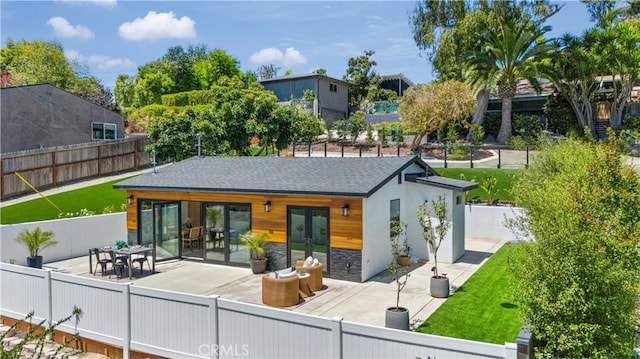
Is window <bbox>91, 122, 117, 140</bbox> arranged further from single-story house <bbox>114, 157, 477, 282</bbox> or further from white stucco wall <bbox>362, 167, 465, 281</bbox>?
white stucco wall <bbox>362, 167, 465, 281</bbox>

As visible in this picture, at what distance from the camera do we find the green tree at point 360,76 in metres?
55.7

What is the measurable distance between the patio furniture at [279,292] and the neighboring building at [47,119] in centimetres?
2427

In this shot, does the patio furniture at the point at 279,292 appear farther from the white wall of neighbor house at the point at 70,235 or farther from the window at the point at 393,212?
the white wall of neighbor house at the point at 70,235

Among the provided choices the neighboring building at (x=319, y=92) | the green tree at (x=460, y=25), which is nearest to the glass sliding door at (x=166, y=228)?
the green tree at (x=460, y=25)

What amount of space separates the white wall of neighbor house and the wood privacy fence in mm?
9368

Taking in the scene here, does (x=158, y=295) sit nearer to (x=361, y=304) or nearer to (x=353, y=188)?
(x=361, y=304)

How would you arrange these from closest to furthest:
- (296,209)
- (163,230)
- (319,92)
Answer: (296,209)
(163,230)
(319,92)

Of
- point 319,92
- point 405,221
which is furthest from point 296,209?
point 319,92

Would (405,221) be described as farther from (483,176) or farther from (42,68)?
(42,68)

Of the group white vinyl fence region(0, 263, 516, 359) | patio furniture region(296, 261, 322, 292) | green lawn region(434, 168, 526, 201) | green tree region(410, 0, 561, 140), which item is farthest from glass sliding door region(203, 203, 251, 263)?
green tree region(410, 0, 561, 140)

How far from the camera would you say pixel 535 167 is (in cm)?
1555

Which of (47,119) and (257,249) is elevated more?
(47,119)

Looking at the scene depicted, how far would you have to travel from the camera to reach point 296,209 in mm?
13961

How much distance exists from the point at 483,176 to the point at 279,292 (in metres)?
16.9
